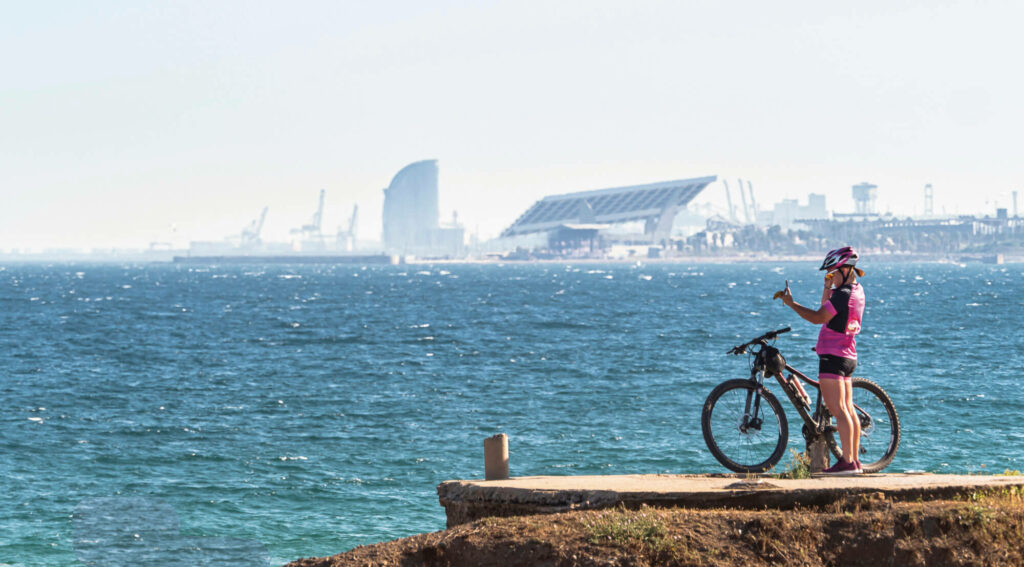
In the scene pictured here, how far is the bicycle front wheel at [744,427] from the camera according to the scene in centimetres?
938

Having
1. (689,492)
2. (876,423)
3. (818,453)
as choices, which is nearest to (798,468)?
(818,453)

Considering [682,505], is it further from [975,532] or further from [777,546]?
[975,532]

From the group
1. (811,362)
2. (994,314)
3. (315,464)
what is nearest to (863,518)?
(315,464)

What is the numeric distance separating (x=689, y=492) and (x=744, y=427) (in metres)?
1.62

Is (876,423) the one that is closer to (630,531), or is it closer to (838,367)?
(838,367)

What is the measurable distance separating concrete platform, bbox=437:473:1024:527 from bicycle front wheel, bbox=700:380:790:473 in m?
0.74

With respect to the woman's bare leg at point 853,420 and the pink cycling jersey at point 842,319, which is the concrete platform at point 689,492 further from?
the pink cycling jersey at point 842,319

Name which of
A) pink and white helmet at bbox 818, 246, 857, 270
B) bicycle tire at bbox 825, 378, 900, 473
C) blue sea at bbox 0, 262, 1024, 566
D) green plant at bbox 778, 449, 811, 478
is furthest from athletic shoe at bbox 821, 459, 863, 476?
blue sea at bbox 0, 262, 1024, 566

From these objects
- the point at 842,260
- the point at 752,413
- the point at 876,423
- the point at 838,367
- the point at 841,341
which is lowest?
the point at 876,423

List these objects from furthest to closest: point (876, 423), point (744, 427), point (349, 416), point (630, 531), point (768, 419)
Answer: point (349, 416)
point (876, 423)
point (744, 427)
point (768, 419)
point (630, 531)

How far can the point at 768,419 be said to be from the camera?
942cm

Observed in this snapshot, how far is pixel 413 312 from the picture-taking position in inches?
2943

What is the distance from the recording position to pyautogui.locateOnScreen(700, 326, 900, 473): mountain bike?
923 centimetres

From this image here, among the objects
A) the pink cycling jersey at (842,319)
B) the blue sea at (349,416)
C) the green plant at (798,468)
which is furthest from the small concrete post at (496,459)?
the blue sea at (349,416)
